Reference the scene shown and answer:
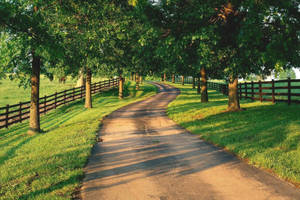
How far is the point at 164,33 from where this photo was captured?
37.4ft

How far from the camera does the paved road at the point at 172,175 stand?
543 centimetres

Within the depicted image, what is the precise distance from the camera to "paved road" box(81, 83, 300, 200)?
214 inches

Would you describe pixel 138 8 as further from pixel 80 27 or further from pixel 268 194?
pixel 268 194

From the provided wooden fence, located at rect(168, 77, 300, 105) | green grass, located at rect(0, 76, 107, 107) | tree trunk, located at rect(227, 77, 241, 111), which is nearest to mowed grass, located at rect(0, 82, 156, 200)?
tree trunk, located at rect(227, 77, 241, 111)

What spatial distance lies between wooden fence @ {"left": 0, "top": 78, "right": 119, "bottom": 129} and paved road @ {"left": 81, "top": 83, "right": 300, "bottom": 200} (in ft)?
39.5

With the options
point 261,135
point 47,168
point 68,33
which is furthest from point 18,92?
point 261,135

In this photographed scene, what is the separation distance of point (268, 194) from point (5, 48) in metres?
10.9

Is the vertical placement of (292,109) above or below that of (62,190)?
above

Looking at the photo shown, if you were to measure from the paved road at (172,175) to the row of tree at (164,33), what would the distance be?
3.46m

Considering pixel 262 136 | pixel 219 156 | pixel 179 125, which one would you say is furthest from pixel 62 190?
pixel 179 125

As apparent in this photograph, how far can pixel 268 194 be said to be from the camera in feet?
17.6

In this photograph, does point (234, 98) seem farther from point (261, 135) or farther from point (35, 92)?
point (35, 92)

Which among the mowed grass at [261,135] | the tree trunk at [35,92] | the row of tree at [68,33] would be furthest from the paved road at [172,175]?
the tree trunk at [35,92]

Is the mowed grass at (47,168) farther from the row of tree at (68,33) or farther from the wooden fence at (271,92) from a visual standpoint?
the wooden fence at (271,92)
